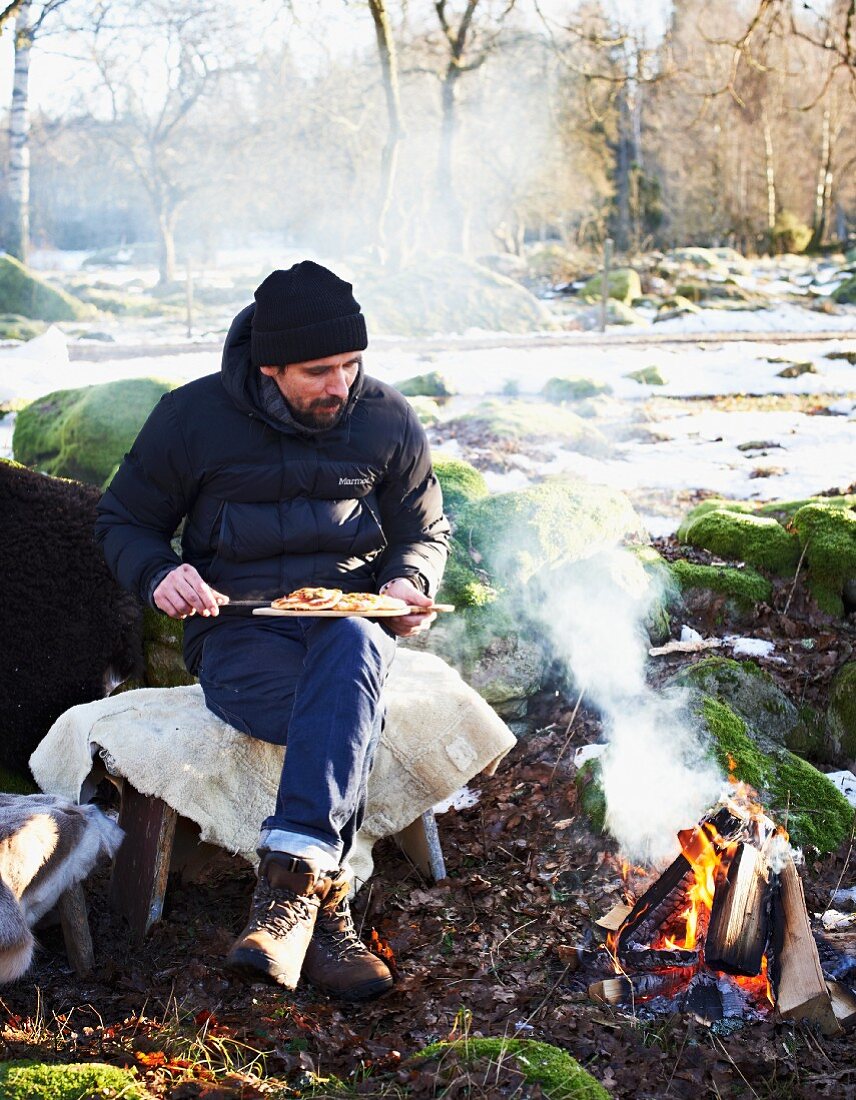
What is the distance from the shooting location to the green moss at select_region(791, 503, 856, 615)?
18.1 ft

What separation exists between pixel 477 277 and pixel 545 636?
17.2 m

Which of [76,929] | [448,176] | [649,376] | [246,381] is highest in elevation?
[448,176]

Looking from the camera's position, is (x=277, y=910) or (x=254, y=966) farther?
(x=277, y=910)

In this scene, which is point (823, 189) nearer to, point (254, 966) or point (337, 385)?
point (337, 385)

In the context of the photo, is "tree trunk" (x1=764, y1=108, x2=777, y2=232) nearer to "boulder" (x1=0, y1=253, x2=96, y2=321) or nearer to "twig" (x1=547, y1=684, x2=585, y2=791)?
"boulder" (x1=0, y1=253, x2=96, y2=321)

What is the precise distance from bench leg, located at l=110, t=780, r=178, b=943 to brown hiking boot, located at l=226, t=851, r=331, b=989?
574mm

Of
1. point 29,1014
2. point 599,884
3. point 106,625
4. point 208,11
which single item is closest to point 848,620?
point 599,884

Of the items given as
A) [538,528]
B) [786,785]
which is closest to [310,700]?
[786,785]

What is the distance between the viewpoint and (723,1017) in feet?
9.31

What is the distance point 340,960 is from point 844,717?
8.52 ft

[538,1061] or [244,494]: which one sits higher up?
[244,494]

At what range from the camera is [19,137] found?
20.9 m

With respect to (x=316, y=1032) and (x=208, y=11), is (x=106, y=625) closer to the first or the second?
(x=316, y=1032)

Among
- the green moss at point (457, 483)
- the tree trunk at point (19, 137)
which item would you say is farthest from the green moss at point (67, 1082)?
the tree trunk at point (19, 137)
